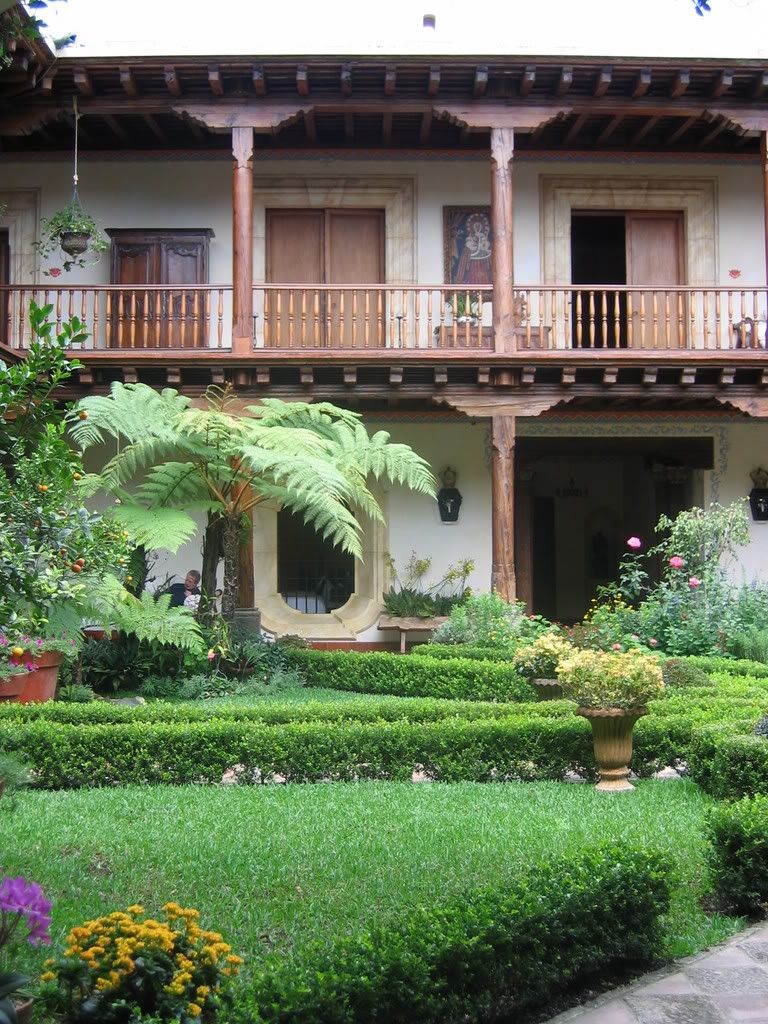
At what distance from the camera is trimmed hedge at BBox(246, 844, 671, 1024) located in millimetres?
3127

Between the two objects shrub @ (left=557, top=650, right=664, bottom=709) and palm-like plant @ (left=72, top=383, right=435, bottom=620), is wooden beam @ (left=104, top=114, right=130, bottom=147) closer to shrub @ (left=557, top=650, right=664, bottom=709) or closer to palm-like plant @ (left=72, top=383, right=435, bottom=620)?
palm-like plant @ (left=72, top=383, right=435, bottom=620)

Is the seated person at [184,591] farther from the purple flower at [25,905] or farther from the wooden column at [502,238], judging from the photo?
the purple flower at [25,905]

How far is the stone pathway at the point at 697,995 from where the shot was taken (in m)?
3.61

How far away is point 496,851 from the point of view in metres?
5.15

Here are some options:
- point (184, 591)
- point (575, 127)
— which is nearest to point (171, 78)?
point (575, 127)

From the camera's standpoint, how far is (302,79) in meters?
13.1

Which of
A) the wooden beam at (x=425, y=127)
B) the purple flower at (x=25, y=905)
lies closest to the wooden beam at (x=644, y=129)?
the wooden beam at (x=425, y=127)

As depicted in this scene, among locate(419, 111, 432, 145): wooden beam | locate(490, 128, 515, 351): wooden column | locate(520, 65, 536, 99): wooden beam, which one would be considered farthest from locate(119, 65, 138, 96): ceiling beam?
locate(520, 65, 536, 99): wooden beam

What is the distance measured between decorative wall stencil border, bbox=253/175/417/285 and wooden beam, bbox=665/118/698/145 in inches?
133

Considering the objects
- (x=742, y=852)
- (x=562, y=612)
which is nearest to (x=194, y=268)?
(x=562, y=612)

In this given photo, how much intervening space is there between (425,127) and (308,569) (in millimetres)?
5781

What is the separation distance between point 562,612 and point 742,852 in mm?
17301

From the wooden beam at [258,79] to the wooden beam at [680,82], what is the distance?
185 inches

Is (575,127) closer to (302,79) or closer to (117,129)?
(302,79)
